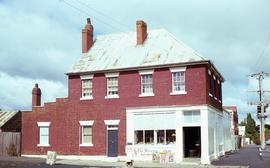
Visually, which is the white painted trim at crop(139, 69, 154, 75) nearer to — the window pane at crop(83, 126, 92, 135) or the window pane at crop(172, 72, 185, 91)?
the window pane at crop(172, 72, 185, 91)

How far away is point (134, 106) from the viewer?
111ft

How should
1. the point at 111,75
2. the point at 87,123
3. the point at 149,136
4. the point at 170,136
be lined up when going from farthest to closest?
the point at 87,123 < the point at 111,75 < the point at 149,136 < the point at 170,136

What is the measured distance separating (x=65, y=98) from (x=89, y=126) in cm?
339

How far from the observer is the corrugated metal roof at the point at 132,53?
33.4 m

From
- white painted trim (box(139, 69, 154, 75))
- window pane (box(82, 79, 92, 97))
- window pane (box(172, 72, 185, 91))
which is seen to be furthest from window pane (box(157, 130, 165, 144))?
window pane (box(82, 79, 92, 97))

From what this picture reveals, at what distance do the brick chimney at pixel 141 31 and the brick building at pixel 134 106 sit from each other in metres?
0.08

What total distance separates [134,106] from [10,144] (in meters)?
12.3

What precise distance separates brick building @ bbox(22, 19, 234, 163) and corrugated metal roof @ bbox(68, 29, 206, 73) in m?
0.08

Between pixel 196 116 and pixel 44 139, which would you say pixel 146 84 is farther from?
pixel 44 139

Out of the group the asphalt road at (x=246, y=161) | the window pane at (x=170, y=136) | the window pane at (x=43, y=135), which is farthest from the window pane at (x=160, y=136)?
the window pane at (x=43, y=135)

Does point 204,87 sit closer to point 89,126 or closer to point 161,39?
point 161,39

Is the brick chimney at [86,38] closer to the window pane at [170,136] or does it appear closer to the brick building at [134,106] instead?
the brick building at [134,106]

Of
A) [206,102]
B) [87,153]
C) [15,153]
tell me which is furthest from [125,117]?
[15,153]

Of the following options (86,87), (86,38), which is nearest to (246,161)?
(86,87)
